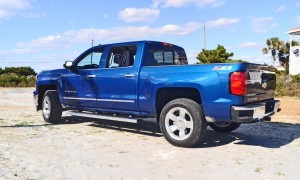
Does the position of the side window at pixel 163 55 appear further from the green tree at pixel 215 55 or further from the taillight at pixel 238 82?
the green tree at pixel 215 55

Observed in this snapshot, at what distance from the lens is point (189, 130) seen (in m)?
6.00

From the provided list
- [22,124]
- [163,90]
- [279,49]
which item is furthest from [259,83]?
[279,49]

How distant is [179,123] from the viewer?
5.97 metres

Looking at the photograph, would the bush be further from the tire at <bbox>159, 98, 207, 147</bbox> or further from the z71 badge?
the z71 badge

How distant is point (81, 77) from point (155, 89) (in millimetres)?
2203

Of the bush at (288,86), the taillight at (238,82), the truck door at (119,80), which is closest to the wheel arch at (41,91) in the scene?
the truck door at (119,80)

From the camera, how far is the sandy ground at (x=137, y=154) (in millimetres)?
4379

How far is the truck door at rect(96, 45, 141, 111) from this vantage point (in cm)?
664

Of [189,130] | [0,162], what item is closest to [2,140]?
[0,162]

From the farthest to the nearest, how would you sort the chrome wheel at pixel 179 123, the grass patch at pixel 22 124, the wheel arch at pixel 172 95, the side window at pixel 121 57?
the grass patch at pixel 22 124, the side window at pixel 121 57, the wheel arch at pixel 172 95, the chrome wheel at pixel 179 123

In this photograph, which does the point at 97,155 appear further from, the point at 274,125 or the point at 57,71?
the point at 274,125

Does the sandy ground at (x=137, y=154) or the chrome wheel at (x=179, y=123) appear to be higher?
the chrome wheel at (x=179, y=123)

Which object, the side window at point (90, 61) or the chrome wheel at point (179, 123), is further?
the side window at point (90, 61)

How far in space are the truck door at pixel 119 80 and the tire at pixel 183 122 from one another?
33.4 inches
